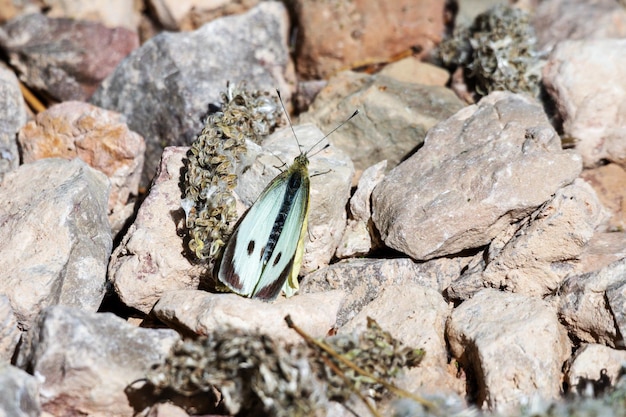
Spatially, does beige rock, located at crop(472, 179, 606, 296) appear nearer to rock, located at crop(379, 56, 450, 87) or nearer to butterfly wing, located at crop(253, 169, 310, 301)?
butterfly wing, located at crop(253, 169, 310, 301)

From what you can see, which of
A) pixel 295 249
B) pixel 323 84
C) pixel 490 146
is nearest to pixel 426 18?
pixel 323 84

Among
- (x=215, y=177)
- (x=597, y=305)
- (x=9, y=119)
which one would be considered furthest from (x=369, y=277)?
(x=9, y=119)

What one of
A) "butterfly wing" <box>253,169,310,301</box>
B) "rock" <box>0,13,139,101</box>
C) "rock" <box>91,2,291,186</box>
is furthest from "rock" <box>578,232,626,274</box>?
"rock" <box>0,13,139,101</box>

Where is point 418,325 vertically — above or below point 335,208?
below

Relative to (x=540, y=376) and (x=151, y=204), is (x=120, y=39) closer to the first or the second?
(x=151, y=204)

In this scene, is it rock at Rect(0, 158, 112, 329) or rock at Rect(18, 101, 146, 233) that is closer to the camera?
rock at Rect(0, 158, 112, 329)

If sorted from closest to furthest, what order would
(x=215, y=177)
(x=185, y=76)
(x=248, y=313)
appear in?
(x=248, y=313) → (x=215, y=177) → (x=185, y=76)

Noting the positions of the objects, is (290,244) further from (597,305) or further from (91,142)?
(91,142)
